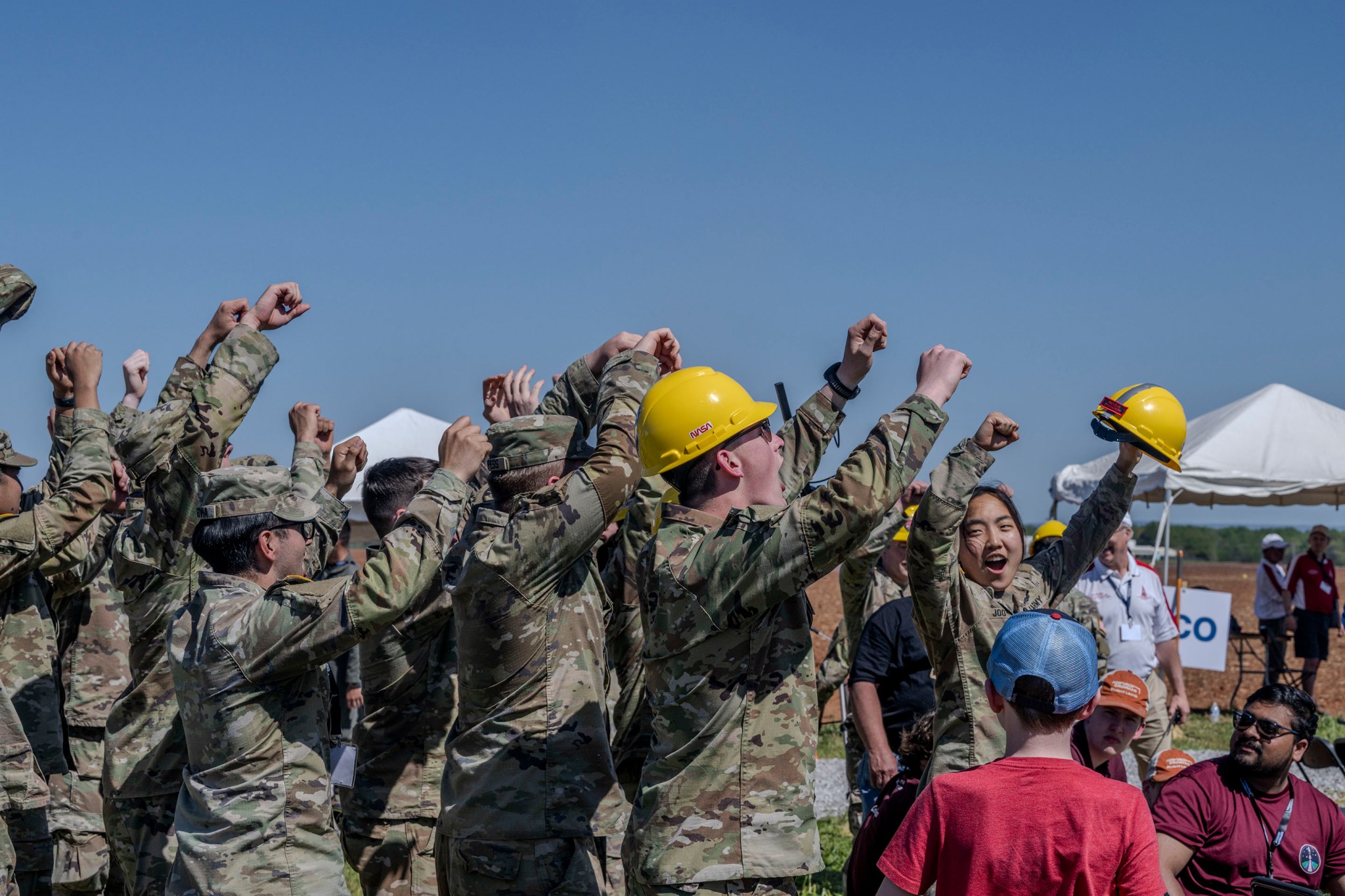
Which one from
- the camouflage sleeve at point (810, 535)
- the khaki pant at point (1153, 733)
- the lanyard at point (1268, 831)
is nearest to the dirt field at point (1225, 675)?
the lanyard at point (1268, 831)

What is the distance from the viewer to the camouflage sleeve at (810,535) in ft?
10.6

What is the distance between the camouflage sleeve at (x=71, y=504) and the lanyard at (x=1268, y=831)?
4920 mm

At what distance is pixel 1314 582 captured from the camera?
16.7 m

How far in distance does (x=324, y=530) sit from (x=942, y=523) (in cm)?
310

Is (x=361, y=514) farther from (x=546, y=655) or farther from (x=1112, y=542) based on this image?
(x=546, y=655)

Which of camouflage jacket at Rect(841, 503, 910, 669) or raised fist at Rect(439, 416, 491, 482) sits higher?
raised fist at Rect(439, 416, 491, 482)

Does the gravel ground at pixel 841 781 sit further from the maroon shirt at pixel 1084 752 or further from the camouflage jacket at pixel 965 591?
the camouflage jacket at pixel 965 591

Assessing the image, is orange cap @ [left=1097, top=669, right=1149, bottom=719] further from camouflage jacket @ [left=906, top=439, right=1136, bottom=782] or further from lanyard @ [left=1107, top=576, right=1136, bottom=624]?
lanyard @ [left=1107, top=576, right=1136, bottom=624]

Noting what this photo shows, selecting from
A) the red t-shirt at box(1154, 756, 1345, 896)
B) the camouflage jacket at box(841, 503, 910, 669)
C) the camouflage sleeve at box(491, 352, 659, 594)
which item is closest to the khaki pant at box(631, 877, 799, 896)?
the camouflage sleeve at box(491, 352, 659, 594)

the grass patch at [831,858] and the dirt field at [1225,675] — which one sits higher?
the grass patch at [831,858]

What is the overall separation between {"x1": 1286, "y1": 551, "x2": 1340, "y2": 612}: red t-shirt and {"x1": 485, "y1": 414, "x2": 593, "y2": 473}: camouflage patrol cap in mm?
15434

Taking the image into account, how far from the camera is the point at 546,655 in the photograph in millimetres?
4043

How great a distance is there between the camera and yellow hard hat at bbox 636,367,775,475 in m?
3.55

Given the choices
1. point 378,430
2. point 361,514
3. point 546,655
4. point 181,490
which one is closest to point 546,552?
point 546,655
